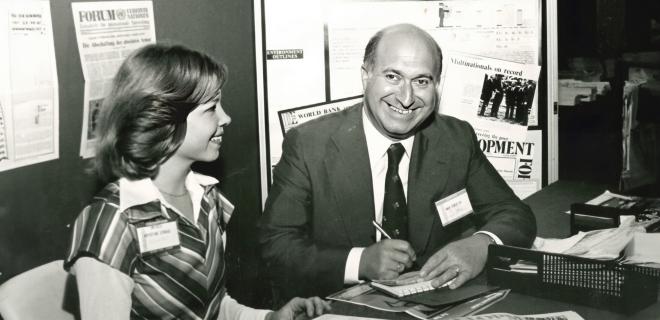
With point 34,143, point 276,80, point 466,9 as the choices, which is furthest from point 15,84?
Answer: point 466,9

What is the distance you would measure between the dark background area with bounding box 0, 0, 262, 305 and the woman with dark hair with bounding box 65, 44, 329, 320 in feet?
1.36

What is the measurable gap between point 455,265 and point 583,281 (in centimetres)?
33

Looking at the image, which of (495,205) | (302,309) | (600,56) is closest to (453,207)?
(495,205)

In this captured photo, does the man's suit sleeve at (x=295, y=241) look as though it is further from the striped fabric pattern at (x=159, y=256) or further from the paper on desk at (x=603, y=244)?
the paper on desk at (x=603, y=244)

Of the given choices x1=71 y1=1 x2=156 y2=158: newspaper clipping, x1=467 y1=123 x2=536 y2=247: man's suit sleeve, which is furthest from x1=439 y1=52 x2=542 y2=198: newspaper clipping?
x1=71 y1=1 x2=156 y2=158: newspaper clipping

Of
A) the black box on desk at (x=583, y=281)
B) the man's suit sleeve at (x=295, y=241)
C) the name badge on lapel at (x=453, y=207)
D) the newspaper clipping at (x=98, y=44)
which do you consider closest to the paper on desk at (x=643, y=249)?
the black box on desk at (x=583, y=281)

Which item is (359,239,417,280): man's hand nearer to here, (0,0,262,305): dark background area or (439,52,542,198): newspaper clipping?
(0,0,262,305): dark background area

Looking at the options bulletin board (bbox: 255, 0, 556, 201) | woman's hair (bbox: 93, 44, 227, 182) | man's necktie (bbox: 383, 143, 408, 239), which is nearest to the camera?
woman's hair (bbox: 93, 44, 227, 182)

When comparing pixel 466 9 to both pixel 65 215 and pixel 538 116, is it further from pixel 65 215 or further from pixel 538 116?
pixel 65 215

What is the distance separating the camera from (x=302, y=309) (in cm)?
171

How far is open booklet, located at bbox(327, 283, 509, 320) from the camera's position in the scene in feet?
5.21

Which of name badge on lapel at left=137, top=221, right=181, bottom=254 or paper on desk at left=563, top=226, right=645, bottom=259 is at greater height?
name badge on lapel at left=137, top=221, right=181, bottom=254

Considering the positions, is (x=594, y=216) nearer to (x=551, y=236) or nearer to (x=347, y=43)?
(x=551, y=236)

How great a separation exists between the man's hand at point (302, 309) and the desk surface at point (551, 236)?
0.11 feet
